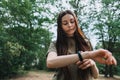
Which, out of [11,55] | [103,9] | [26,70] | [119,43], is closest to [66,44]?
[11,55]

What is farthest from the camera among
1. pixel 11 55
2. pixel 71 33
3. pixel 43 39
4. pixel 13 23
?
pixel 43 39

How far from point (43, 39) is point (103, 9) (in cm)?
618

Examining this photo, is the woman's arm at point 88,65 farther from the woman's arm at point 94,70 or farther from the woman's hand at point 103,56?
the woman's hand at point 103,56

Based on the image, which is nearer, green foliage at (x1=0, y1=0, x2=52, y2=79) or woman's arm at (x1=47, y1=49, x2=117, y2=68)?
woman's arm at (x1=47, y1=49, x2=117, y2=68)

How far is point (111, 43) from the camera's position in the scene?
23500 mm

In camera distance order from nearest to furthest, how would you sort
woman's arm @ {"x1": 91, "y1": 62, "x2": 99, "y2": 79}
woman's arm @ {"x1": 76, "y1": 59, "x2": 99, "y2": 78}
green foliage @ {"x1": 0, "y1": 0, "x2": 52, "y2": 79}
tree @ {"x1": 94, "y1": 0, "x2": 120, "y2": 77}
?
woman's arm @ {"x1": 76, "y1": 59, "x2": 99, "y2": 78} → woman's arm @ {"x1": 91, "y1": 62, "x2": 99, "y2": 79} → green foliage @ {"x1": 0, "y1": 0, "x2": 52, "y2": 79} → tree @ {"x1": 94, "y1": 0, "x2": 120, "y2": 77}

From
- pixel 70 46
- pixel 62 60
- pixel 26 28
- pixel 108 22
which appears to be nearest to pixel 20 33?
pixel 26 28

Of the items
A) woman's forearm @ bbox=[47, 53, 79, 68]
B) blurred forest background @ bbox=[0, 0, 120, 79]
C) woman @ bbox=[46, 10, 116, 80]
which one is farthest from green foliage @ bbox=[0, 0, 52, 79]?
woman's forearm @ bbox=[47, 53, 79, 68]

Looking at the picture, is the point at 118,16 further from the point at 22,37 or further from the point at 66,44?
the point at 66,44

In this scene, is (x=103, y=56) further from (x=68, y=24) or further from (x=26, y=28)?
(x=26, y=28)

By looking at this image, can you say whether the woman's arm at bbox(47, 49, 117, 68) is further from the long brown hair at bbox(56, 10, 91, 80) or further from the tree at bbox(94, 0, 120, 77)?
the tree at bbox(94, 0, 120, 77)

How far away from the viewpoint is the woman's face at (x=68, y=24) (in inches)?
55.3

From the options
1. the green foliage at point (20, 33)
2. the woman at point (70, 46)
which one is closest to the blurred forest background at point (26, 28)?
the green foliage at point (20, 33)

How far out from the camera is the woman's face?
141cm
